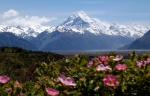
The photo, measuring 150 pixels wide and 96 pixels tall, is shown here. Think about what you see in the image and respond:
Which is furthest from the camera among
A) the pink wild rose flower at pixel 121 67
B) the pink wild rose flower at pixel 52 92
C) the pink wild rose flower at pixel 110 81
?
the pink wild rose flower at pixel 121 67

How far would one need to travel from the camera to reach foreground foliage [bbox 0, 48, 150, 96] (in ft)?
15.1

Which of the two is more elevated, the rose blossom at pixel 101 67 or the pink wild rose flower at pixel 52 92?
the rose blossom at pixel 101 67

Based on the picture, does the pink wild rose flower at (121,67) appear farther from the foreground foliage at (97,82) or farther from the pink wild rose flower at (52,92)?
the pink wild rose flower at (52,92)

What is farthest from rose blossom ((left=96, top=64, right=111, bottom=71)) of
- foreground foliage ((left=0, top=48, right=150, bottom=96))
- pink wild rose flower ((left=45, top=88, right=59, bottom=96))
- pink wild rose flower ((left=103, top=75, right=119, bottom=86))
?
pink wild rose flower ((left=45, top=88, right=59, bottom=96))

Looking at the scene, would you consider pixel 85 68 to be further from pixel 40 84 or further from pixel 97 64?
pixel 40 84

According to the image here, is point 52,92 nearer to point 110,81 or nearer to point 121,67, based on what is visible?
point 110,81

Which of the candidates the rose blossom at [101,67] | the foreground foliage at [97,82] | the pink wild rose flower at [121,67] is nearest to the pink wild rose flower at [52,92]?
the foreground foliage at [97,82]

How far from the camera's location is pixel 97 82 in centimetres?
478

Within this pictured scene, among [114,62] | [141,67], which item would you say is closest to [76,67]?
[114,62]

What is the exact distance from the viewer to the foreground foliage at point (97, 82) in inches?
181

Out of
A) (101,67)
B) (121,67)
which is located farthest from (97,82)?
(121,67)

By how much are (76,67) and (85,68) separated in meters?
0.22

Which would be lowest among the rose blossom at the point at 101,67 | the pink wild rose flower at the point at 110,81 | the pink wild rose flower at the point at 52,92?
the pink wild rose flower at the point at 52,92

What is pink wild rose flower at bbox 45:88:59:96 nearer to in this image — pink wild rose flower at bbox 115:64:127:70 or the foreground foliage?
the foreground foliage
